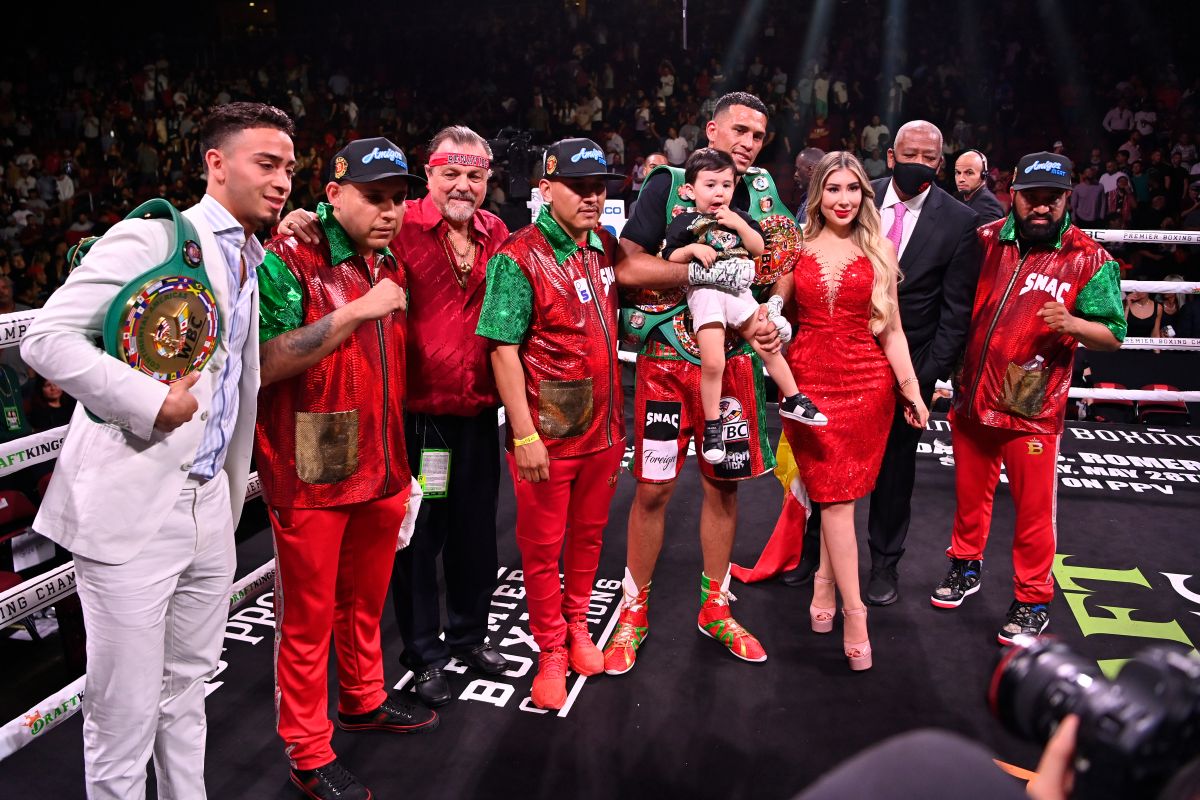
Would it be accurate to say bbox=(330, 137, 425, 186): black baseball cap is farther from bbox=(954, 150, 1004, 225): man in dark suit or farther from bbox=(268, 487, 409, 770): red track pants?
bbox=(954, 150, 1004, 225): man in dark suit

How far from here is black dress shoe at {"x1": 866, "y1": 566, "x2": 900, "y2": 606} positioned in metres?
3.21

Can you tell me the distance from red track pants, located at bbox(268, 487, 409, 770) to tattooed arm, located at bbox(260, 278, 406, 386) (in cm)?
36

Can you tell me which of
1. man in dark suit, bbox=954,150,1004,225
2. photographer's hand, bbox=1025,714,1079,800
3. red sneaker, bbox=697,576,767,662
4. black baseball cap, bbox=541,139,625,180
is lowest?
red sneaker, bbox=697,576,767,662

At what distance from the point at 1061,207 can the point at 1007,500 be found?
1855 millimetres

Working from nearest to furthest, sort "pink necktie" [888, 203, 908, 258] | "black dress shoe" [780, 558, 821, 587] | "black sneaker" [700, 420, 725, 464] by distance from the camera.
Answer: "black sneaker" [700, 420, 725, 464]
"pink necktie" [888, 203, 908, 258]
"black dress shoe" [780, 558, 821, 587]

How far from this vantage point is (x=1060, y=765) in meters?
0.79

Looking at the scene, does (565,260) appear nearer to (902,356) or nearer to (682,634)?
(902,356)

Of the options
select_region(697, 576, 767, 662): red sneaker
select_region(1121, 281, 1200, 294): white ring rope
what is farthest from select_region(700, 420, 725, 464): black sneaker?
select_region(1121, 281, 1200, 294): white ring rope

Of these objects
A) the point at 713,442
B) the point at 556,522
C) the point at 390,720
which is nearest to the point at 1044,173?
the point at 713,442

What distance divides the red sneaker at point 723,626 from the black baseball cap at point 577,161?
1399 millimetres

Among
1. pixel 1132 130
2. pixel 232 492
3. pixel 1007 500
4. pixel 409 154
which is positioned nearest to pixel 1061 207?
pixel 1007 500

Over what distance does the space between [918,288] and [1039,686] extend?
2475 mm

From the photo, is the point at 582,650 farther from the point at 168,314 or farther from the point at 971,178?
the point at 971,178

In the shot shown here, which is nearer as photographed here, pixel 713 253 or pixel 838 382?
pixel 713 253
